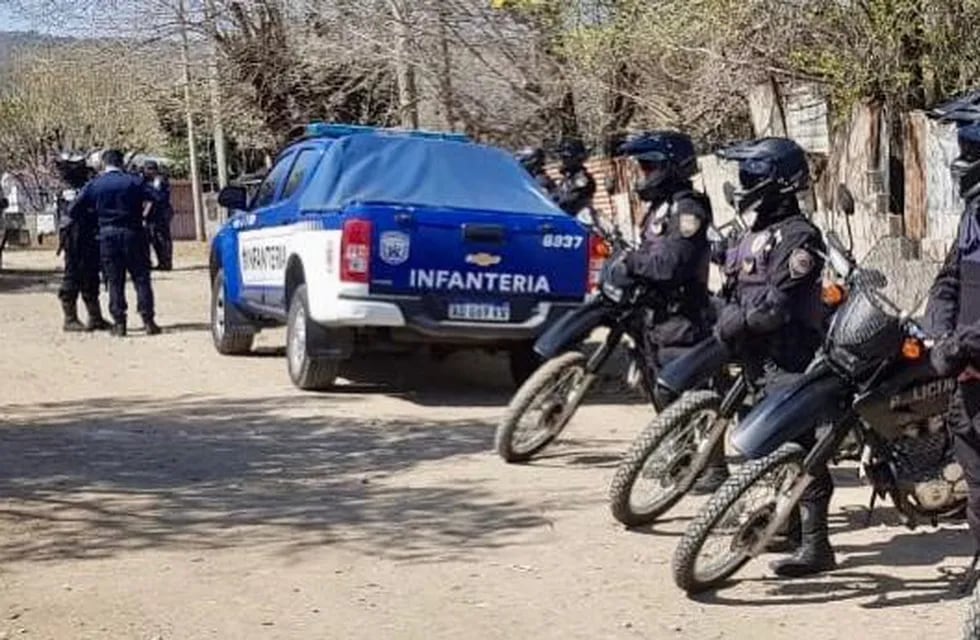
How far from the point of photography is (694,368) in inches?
287

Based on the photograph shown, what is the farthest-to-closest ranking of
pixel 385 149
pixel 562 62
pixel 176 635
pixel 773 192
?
1. pixel 562 62
2. pixel 385 149
3. pixel 773 192
4. pixel 176 635

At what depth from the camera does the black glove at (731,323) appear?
21.8 feet

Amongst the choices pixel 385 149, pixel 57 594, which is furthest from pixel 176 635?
pixel 385 149

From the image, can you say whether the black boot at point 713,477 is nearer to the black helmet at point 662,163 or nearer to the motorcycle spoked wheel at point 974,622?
the black helmet at point 662,163

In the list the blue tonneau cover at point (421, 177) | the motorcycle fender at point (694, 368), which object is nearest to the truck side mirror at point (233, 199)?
the blue tonneau cover at point (421, 177)

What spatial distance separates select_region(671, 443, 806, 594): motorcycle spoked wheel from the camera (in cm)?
594

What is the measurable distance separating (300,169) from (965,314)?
805cm

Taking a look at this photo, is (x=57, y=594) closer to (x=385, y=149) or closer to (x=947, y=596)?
(x=947, y=596)

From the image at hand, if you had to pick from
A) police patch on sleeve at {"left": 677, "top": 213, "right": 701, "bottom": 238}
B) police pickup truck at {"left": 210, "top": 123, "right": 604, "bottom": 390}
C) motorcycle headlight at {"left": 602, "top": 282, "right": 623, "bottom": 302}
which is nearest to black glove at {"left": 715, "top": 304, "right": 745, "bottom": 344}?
police patch on sleeve at {"left": 677, "top": 213, "right": 701, "bottom": 238}

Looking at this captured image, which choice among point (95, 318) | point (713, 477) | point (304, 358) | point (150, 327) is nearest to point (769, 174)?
point (713, 477)

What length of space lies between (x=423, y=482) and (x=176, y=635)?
2731 millimetres

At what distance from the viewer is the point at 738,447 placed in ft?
19.5

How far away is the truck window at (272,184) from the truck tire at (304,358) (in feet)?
5.32

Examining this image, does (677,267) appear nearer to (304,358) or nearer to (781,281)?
(781,281)
